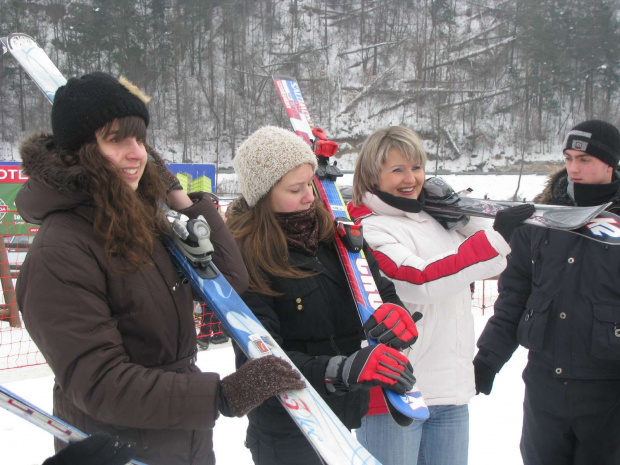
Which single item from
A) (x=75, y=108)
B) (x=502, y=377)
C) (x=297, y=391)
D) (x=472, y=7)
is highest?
(x=472, y=7)

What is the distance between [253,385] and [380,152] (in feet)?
3.17

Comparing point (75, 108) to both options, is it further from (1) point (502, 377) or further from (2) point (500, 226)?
(1) point (502, 377)

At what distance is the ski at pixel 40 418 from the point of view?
0.92 meters

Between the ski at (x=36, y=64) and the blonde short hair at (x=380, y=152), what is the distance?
3.48 ft

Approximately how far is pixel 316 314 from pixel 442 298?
0.45 metres

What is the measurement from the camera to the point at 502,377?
342cm

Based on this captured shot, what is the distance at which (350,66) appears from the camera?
1147 inches

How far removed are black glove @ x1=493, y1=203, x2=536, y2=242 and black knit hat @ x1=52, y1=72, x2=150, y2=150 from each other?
116cm

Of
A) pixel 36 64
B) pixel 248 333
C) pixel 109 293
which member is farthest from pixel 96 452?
pixel 36 64

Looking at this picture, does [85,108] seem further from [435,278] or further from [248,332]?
[435,278]

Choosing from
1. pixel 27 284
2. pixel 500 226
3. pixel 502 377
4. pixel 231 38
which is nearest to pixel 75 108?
pixel 27 284

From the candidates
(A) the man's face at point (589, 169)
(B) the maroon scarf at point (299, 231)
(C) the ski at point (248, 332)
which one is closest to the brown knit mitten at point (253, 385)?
(C) the ski at point (248, 332)

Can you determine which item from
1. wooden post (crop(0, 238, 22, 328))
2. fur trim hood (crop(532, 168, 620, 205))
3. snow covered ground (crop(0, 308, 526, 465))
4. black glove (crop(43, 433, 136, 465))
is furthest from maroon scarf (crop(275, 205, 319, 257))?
wooden post (crop(0, 238, 22, 328))

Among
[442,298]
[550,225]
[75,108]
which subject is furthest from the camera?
[550,225]
